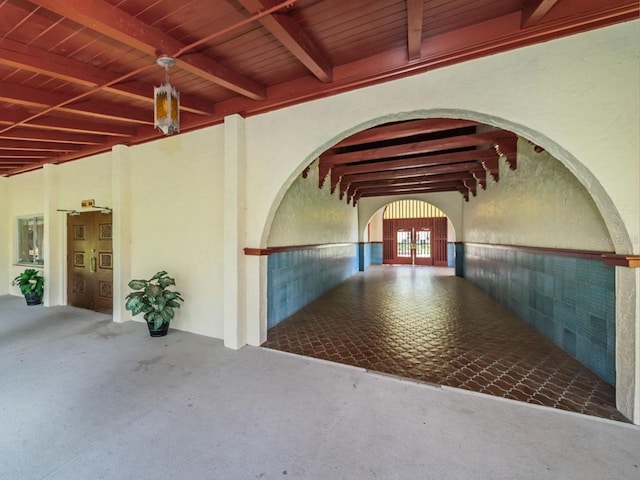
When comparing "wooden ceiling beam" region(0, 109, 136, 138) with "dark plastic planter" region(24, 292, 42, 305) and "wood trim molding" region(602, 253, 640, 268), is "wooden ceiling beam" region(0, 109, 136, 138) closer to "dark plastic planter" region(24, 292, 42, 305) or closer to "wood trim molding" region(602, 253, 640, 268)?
"dark plastic planter" region(24, 292, 42, 305)

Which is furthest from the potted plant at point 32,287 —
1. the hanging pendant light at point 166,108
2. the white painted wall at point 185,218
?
the hanging pendant light at point 166,108

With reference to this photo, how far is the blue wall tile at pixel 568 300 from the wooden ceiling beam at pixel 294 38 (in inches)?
128

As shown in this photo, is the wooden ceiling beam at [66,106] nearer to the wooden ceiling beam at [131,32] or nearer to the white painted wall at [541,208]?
the wooden ceiling beam at [131,32]

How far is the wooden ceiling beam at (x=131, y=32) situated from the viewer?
1674 millimetres

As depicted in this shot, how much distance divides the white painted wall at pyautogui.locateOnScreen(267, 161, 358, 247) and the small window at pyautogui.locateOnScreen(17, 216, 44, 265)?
5.94m

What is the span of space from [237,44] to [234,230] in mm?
1894

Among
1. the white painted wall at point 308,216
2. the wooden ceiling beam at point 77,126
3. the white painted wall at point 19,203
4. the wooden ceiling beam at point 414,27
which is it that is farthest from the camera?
the white painted wall at point 19,203

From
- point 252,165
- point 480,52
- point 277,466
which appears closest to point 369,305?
point 252,165

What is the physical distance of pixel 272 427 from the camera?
1.91 metres

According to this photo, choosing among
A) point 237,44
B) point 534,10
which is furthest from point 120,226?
point 534,10

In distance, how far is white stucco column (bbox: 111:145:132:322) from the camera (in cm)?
426

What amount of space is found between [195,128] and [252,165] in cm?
116

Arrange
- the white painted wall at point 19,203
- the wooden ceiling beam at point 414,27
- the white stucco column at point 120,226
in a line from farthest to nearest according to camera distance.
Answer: the white painted wall at point 19,203
the white stucco column at point 120,226
the wooden ceiling beam at point 414,27

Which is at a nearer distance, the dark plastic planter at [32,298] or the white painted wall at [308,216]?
the white painted wall at [308,216]
